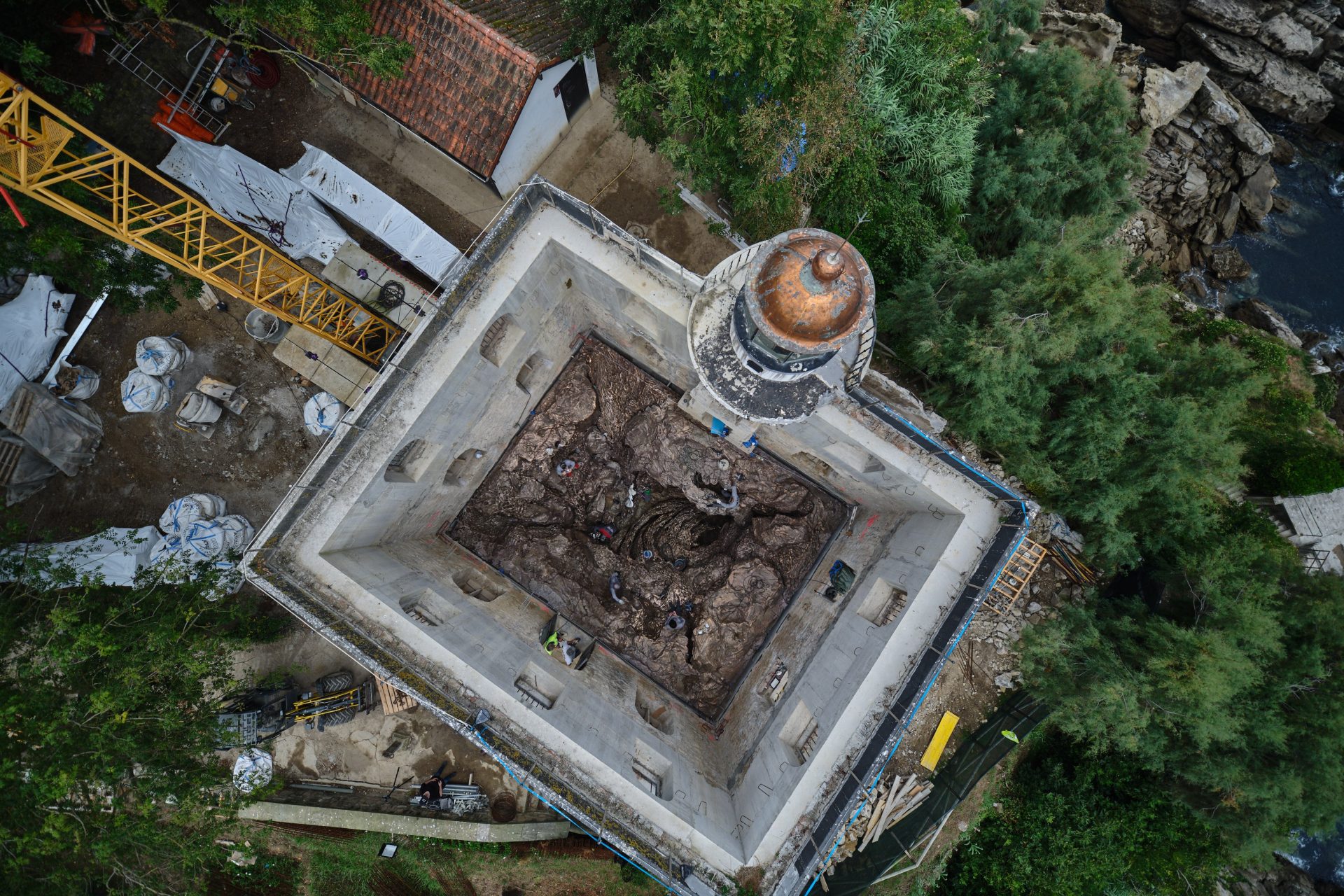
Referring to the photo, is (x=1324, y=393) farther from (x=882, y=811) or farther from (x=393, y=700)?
(x=393, y=700)

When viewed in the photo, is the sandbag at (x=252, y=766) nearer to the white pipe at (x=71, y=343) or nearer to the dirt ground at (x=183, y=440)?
the dirt ground at (x=183, y=440)

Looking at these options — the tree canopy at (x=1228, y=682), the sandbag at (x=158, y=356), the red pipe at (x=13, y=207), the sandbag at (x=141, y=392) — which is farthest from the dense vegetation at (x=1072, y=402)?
the sandbag at (x=141, y=392)

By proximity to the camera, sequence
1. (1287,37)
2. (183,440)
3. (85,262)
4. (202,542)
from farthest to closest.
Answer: (1287,37), (183,440), (202,542), (85,262)

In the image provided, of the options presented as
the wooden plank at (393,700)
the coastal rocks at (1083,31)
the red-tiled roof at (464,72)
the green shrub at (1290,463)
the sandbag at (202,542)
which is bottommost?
the wooden plank at (393,700)

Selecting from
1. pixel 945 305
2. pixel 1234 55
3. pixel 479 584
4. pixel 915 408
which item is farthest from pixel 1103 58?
pixel 479 584

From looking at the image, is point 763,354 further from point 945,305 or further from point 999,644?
point 999,644

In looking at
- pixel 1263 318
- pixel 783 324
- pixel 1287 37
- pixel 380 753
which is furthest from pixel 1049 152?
pixel 380 753
